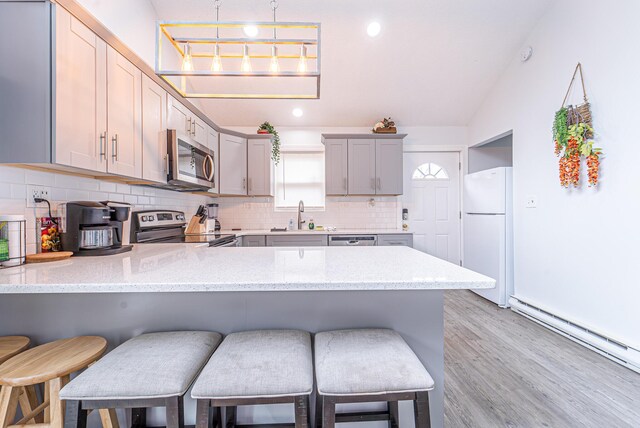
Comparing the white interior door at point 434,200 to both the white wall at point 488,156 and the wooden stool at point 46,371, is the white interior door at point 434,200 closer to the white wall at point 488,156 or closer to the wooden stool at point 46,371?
the white wall at point 488,156

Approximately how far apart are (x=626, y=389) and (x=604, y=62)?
2.41 meters

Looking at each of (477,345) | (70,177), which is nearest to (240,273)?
(70,177)

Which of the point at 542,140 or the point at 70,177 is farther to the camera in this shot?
the point at 542,140

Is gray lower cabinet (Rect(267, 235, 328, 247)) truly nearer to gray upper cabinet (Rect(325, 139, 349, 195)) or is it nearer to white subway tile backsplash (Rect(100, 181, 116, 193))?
gray upper cabinet (Rect(325, 139, 349, 195))

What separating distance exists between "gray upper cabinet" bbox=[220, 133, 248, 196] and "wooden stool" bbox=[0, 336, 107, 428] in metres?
2.76

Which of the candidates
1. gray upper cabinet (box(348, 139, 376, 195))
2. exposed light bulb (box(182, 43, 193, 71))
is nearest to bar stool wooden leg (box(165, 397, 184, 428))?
exposed light bulb (box(182, 43, 193, 71))

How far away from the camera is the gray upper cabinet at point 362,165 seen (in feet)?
13.4

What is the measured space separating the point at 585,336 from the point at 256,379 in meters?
2.91

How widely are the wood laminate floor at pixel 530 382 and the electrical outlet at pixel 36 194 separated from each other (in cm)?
257

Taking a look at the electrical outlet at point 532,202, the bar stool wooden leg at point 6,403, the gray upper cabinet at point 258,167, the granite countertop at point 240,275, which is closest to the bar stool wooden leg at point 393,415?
the granite countertop at point 240,275

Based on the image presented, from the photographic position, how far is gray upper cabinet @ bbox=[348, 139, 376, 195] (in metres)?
4.09

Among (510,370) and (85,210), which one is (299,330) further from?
(510,370)

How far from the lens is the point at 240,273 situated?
1105 millimetres

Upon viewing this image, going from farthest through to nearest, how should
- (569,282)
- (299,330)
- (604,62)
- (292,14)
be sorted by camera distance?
(292,14) → (569,282) → (604,62) → (299,330)
